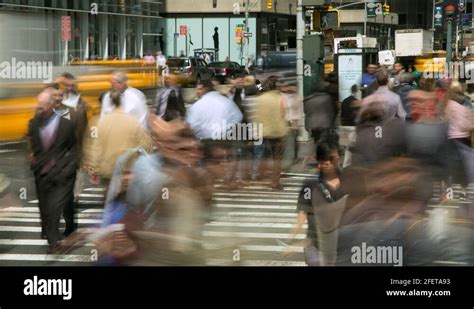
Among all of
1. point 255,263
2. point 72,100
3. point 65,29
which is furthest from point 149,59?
point 255,263

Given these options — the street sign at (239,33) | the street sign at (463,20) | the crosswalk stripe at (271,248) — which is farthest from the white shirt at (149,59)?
the street sign at (463,20)

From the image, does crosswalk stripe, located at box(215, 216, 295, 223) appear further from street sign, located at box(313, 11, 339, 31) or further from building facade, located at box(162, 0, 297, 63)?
street sign, located at box(313, 11, 339, 31)

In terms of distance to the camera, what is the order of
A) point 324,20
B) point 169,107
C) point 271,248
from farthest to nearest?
point 324,20 → point 169,107 → point 271,248

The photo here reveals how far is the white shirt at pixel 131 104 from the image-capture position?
4186mm

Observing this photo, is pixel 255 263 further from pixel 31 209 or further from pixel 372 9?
pixel 372 9

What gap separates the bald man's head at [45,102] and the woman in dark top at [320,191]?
49.2 inches

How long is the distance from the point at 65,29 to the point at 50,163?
0.82 meters

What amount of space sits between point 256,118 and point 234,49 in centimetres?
2404

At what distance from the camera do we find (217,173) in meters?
3.62

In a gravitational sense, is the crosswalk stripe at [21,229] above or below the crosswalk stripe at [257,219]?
below

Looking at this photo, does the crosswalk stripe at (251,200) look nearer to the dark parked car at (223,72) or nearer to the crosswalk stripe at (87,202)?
the crosswalk stripe at (87,202)

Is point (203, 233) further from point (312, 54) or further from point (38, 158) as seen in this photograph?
point (312, 54)

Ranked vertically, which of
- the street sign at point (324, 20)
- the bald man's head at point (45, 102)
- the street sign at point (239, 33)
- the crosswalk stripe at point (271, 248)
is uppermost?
the street sign at point (239, 33)

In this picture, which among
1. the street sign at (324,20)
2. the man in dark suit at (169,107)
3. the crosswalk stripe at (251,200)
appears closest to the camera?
the crosswalk stripe at (251,200)
